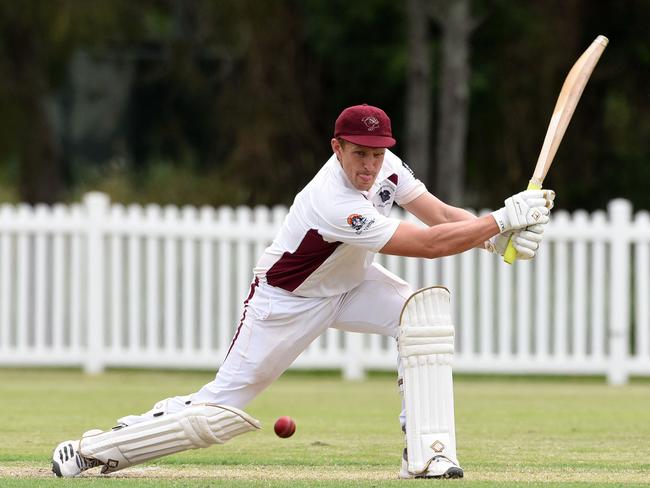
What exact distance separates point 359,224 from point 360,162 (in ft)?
0.83

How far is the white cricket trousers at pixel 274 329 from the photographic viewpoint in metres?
5.82

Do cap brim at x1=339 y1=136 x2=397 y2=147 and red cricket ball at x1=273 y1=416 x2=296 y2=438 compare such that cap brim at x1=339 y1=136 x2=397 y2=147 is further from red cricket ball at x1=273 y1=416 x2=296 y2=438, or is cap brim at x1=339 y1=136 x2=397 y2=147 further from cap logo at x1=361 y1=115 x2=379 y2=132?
red cricket ball at x1=273 y1=416 x2=296 y2=438

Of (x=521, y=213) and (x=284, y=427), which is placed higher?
(x=521, y=213)

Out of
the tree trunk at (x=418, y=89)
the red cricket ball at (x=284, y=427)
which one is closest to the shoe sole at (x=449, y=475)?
the red cricket ball at (x=284, y=427)

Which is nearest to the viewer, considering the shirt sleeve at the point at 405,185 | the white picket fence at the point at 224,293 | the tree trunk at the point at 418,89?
the shirt sleeve at the point at 405,185

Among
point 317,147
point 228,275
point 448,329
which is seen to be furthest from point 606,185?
point 448,329

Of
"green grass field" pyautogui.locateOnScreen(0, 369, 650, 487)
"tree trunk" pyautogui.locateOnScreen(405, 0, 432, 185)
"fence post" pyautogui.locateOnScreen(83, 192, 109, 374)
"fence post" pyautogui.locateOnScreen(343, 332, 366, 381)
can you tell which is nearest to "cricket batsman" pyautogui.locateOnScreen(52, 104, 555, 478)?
"green grass field" pyautogui.locateOnScreen(0, 369, 650, 487)

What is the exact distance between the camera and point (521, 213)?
554 cm

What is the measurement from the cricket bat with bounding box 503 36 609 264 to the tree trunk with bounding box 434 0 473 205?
7.99 metres

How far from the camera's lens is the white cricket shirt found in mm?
5605

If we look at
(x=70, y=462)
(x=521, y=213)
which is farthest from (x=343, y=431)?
(x=521, y=213)

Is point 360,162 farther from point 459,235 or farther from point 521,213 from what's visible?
point 521,213

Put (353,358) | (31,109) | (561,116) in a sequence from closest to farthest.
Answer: (561,116) → (353,358) → (31,109)

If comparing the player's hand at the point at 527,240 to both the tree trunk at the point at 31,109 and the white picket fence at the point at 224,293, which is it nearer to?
the white picket fence at the point at 224,293
